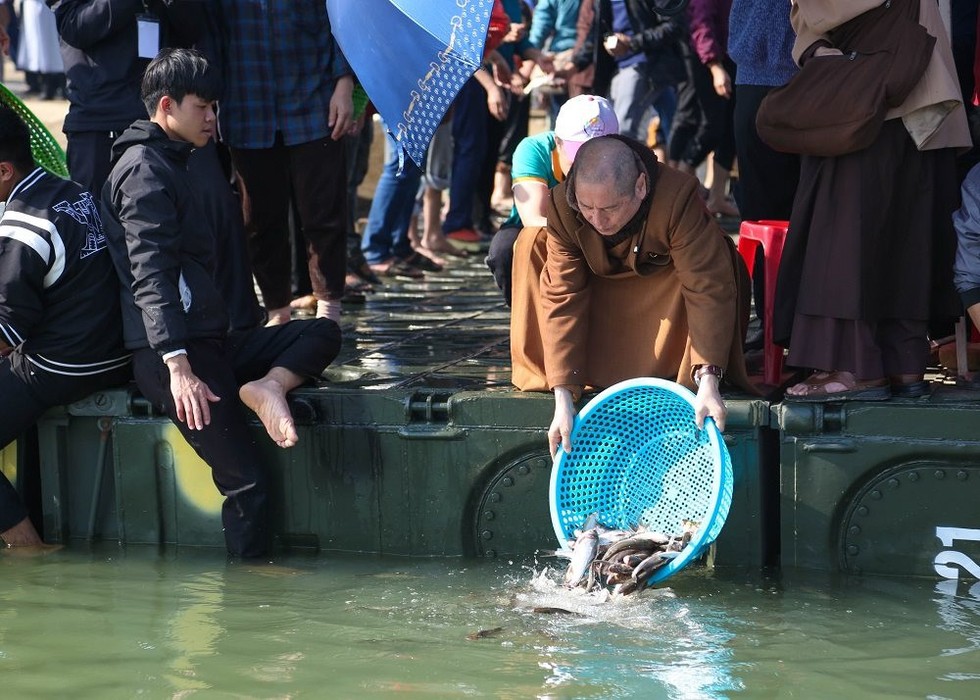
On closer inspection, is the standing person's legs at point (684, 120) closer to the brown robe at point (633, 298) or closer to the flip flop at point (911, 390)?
the brown robe at point (633, 298)

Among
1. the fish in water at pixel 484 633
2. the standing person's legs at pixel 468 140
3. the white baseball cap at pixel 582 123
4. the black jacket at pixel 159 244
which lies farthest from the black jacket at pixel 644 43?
the fish in water at pixel 484 633

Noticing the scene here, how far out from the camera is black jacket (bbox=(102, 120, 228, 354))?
185 inches

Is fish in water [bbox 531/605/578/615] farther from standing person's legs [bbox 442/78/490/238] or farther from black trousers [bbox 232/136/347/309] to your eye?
standing person's legs [bbox 442/78/490/238]

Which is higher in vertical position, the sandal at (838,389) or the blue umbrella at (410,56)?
the blue umbrella at (410,56)

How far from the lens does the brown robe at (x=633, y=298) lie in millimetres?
4594

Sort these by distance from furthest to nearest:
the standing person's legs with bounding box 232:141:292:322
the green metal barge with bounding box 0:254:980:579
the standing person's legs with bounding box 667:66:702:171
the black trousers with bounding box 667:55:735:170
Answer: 1. the standing person's legs with bounding box 667:66:702:171
2. the black trousers with bounding box 667:55:735:170
3. the standing person's legs with bounding box 232:141:292:322
4. the green metal barge with bounding box 0:254:980:579

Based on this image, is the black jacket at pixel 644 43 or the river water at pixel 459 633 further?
the black jacket at pixel 644 43

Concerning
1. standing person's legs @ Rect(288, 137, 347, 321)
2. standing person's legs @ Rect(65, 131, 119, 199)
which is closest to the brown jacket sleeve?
standing person's legs @ Rect(288, 137, 347, 321)

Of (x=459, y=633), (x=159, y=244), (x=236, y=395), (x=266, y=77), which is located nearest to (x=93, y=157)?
(x=266, y=77)

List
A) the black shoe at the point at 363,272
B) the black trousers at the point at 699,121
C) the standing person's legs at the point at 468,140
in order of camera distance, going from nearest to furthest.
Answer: the black shoe at the point at 363,272
the standing person's legs at the point at 468,140
the black trousers at the point at 699,121

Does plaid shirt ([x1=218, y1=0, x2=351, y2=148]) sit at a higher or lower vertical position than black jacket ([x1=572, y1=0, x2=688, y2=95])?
lower

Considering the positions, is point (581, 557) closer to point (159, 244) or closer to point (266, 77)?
point (159, 244)

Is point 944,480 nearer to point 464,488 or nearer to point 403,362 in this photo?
point 464,488

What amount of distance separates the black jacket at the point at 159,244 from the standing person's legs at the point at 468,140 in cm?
380
